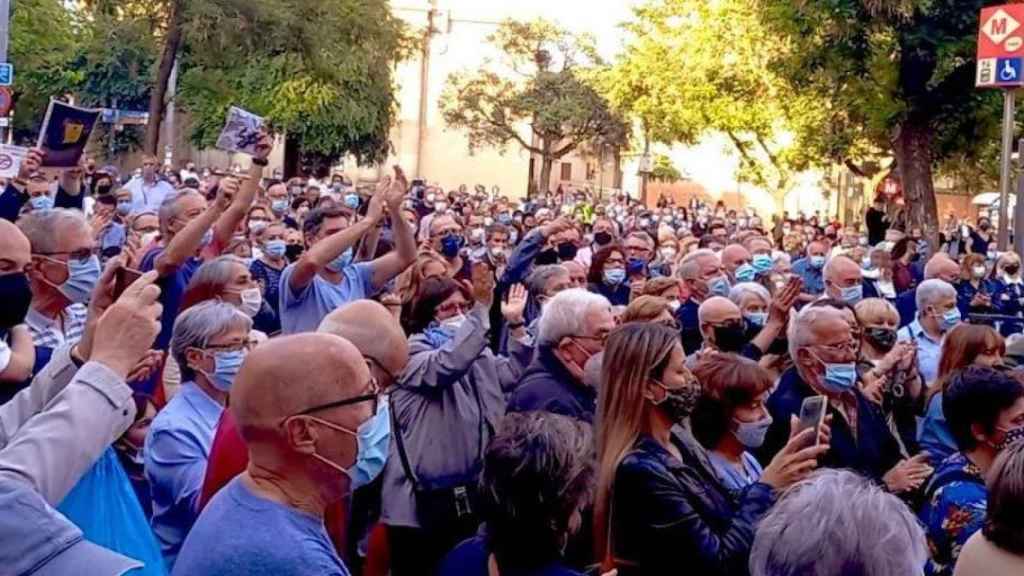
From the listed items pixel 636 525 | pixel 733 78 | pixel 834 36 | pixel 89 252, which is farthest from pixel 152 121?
pixel 636 525

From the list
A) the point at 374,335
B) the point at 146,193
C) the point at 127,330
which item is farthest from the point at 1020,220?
the point at 127,330

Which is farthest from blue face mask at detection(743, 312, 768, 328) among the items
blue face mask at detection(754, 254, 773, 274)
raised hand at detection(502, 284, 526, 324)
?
blue face mask at detection(754, 254, 773, 274)

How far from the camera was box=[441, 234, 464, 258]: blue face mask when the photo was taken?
11000mm

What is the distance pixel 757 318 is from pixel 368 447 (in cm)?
480

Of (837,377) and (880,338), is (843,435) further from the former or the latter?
(880,338)

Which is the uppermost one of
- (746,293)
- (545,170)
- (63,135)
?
(545,170)

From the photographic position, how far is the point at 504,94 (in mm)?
53844

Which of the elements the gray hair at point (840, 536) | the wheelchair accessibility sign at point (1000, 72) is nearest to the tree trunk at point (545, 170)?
the wheelchair accessibility sign at point (1000, 72)

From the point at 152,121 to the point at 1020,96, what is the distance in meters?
18.0

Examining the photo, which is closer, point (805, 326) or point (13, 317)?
point (13, 317)

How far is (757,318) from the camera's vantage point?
764 centimetres

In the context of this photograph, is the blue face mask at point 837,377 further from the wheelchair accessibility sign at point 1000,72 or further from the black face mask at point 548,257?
the wheelchair accessibility sign at point 1000,72

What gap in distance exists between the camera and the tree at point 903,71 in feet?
60.5

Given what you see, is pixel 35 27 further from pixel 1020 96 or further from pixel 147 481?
pixel 147 481
